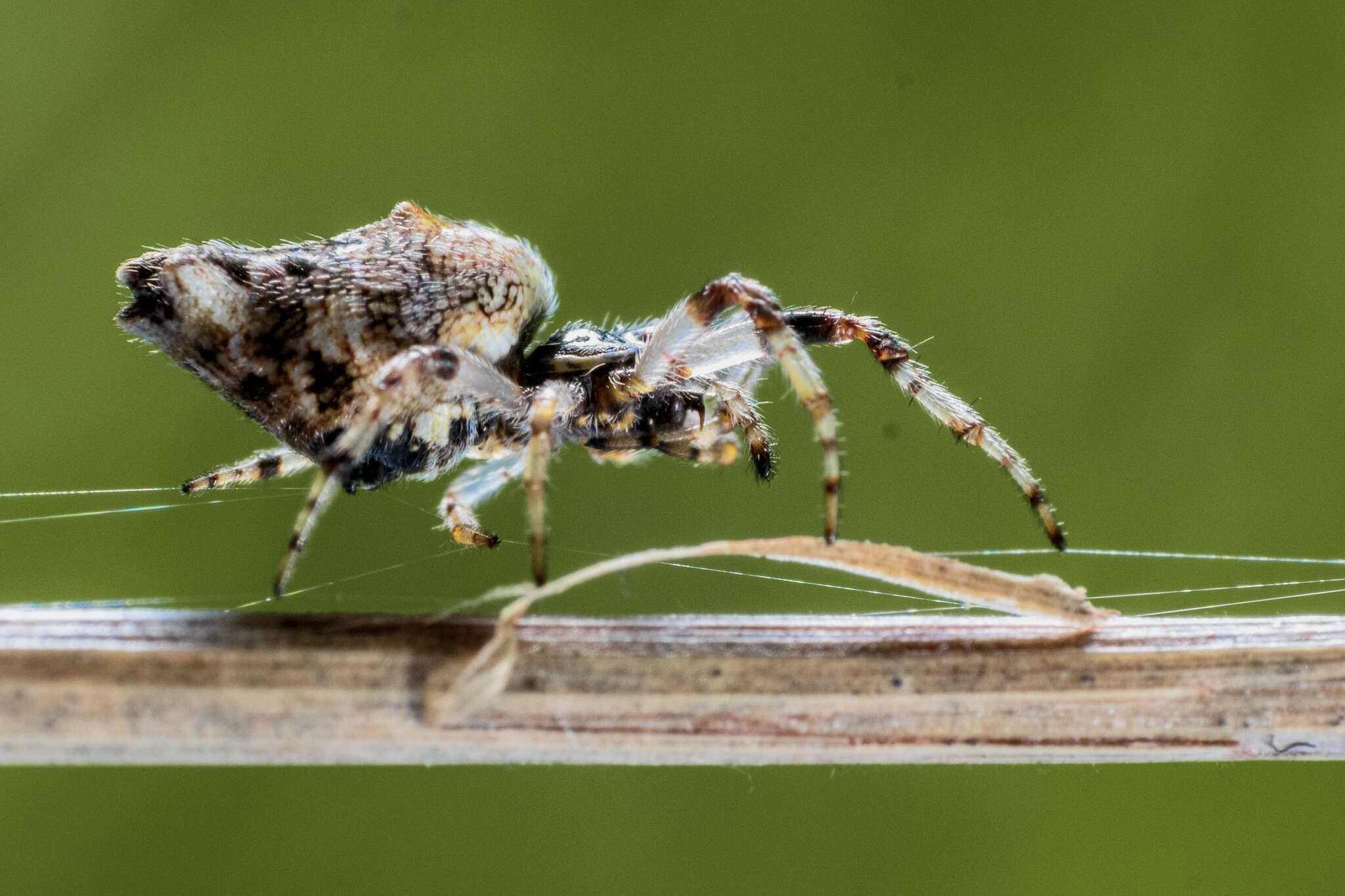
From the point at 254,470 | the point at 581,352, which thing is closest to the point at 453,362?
the point at 581,352

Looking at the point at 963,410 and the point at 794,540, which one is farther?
the point at 963,410

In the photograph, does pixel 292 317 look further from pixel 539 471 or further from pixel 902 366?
pixel 902 366

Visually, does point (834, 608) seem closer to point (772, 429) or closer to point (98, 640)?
point (772, 429)

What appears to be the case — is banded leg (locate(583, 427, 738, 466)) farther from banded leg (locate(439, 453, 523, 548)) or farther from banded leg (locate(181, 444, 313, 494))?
banded leg (locate(181, 444, 313, 494))

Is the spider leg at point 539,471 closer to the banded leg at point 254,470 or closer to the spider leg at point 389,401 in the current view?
the spider leg at point 389,401

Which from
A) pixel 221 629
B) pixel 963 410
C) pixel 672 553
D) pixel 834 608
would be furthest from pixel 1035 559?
pixel 221 629
